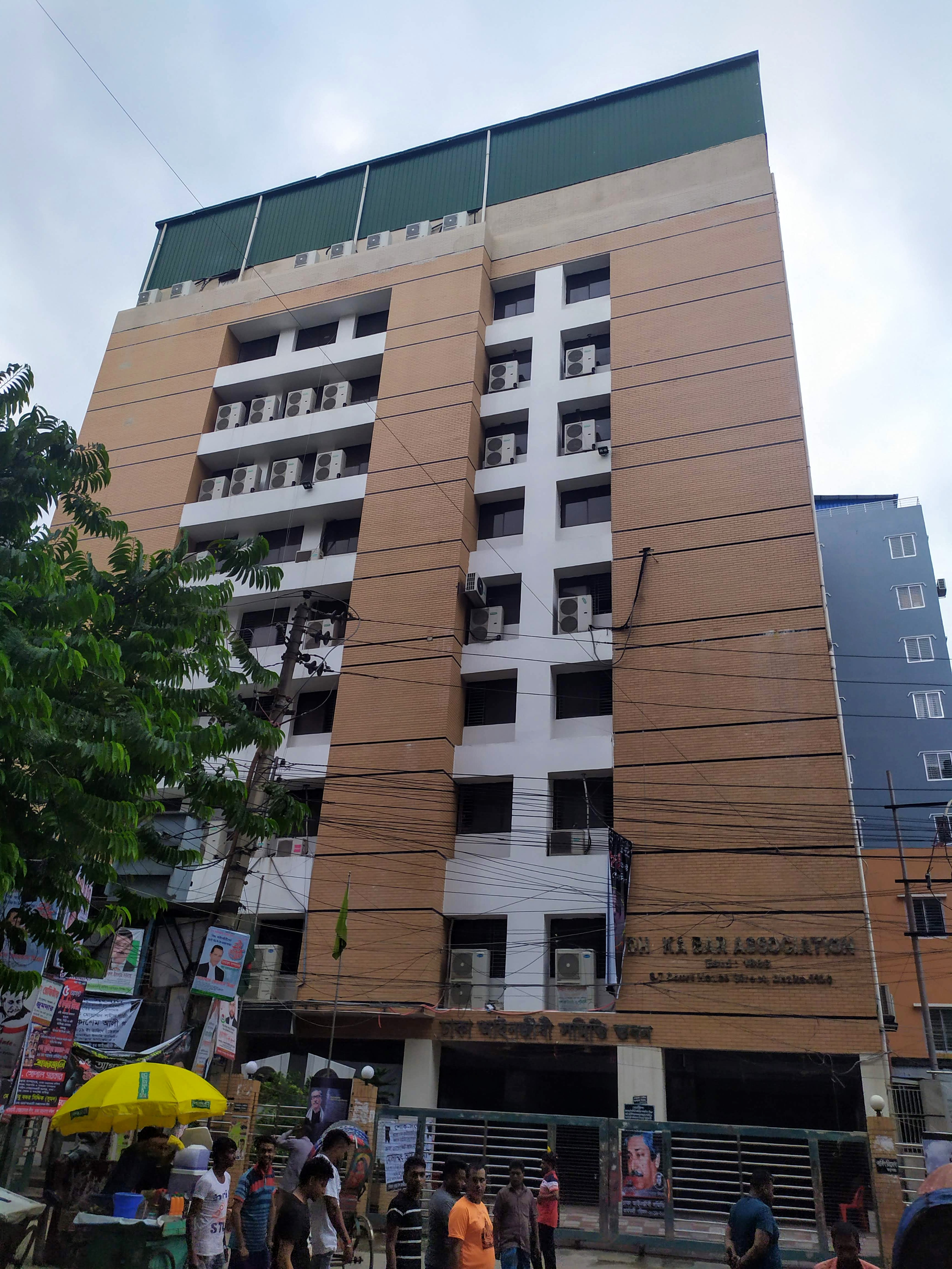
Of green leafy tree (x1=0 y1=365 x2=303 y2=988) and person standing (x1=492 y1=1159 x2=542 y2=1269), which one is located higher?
green leafy tree (x1=0 y1=365 x2=303 y2=988)

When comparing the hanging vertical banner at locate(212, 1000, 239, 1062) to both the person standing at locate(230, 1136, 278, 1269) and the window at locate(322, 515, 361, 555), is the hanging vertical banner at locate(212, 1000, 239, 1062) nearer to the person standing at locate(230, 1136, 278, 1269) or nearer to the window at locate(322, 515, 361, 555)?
the person standing at locate(230, 1136, 278, 1269)

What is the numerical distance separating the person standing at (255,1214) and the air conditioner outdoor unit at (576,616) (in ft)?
50.4

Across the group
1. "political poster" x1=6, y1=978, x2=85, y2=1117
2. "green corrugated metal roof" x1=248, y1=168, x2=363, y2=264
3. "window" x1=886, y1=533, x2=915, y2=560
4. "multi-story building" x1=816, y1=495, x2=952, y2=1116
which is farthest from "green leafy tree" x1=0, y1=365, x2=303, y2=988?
"window" x1=886, y1=533, x2=915, y2=560

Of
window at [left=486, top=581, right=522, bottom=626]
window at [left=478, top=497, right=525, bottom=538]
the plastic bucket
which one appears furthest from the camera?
window at [left=478, top=497, right=525, bottom=538]

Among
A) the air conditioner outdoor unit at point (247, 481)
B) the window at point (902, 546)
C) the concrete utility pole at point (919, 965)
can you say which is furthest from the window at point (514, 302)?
the window at point (902, 546)

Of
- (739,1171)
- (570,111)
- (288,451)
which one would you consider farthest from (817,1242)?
(570,111)

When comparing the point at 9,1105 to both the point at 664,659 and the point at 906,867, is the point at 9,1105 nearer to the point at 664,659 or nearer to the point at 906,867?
the point at 664,659

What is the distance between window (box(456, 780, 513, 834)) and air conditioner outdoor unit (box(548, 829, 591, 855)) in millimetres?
1251

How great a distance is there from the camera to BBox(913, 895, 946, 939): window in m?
29.5

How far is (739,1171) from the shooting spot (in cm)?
1312

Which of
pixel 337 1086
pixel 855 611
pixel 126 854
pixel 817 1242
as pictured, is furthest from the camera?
pixel 855 611

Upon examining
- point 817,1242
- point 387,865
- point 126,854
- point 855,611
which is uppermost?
point 855,611

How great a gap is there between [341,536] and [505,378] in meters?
6.35

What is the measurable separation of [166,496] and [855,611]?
28.2 m
